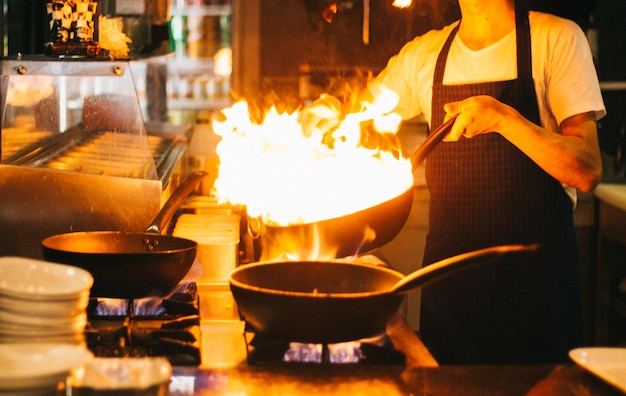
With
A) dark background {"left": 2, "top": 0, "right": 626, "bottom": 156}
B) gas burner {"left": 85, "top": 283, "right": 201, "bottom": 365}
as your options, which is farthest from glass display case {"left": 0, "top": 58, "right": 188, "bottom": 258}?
dark background {"left": 2, "top": 0, "right": 626, "bottom": 156}

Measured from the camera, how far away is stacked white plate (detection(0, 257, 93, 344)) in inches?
50.5

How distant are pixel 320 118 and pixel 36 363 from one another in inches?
61.9

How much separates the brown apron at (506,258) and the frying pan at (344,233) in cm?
68

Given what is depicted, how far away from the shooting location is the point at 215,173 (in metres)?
3.54

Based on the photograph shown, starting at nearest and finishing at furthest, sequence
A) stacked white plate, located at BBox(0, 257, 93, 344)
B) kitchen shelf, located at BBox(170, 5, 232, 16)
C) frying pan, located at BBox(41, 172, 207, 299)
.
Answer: stacked white plate, located at BBox(0, 257, 93, 344), frying pan, located at BBox(41, 172, 207, 299), kitchen shelf, located at BBox(170, 5, 232, 16)

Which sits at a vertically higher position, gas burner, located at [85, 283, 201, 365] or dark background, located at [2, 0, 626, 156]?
dark background, located at [2, 0, 626, 156]

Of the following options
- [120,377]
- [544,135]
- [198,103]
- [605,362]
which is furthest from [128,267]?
[198,103]

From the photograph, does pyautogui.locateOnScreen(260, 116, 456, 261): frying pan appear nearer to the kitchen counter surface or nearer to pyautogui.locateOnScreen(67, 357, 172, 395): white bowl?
the kitchen counter surface

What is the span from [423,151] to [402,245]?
7.94ft

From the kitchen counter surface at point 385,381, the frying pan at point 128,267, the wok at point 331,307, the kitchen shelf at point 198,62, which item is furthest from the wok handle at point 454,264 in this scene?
the kitchen shelf at point 198,62

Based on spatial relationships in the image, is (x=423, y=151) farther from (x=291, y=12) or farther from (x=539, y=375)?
(x=291, y=12)

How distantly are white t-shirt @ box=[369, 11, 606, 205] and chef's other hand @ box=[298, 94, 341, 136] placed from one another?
9.8 inches

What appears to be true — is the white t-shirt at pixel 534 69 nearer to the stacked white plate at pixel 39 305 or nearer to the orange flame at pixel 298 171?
the orange flame at pixel 298 171

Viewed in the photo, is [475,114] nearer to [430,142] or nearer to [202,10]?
[430,142]
